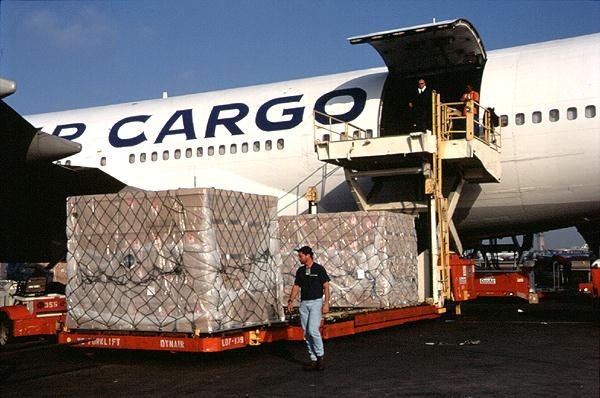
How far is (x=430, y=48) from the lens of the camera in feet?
57.0

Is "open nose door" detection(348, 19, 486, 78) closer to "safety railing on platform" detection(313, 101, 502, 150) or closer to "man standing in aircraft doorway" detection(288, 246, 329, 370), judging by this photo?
"safety railing on platform" detection(313, 101, 502, 150)

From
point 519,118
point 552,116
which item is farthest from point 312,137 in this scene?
point 552,116

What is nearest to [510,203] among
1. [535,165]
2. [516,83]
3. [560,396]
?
[535,165]

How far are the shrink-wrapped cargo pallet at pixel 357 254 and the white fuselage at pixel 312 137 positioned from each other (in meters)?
3.66

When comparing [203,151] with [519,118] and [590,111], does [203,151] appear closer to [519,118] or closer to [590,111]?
[519,118]

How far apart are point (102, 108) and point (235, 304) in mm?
14551

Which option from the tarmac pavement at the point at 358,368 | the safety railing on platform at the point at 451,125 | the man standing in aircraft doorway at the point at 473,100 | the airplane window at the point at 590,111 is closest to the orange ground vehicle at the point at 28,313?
the tarmac pavement at the point at 358,368

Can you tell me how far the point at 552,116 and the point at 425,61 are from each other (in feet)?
11.3

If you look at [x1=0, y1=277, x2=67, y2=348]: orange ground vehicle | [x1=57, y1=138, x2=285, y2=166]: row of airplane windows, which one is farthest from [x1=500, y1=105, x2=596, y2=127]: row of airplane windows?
[x1=0, y1=277, x2=67, y2=348]: orange ground vehicle

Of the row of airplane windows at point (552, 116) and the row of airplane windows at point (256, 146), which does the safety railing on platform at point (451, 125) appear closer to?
the row of airplane windows at point (552, 116)

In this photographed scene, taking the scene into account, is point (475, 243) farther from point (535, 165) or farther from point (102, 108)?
point (102, 108)

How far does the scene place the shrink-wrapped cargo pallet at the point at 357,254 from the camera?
1425 cm

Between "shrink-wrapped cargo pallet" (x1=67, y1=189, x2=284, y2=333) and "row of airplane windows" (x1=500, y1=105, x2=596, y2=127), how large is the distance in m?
7.47

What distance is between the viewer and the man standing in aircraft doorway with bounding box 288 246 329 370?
945 cm
